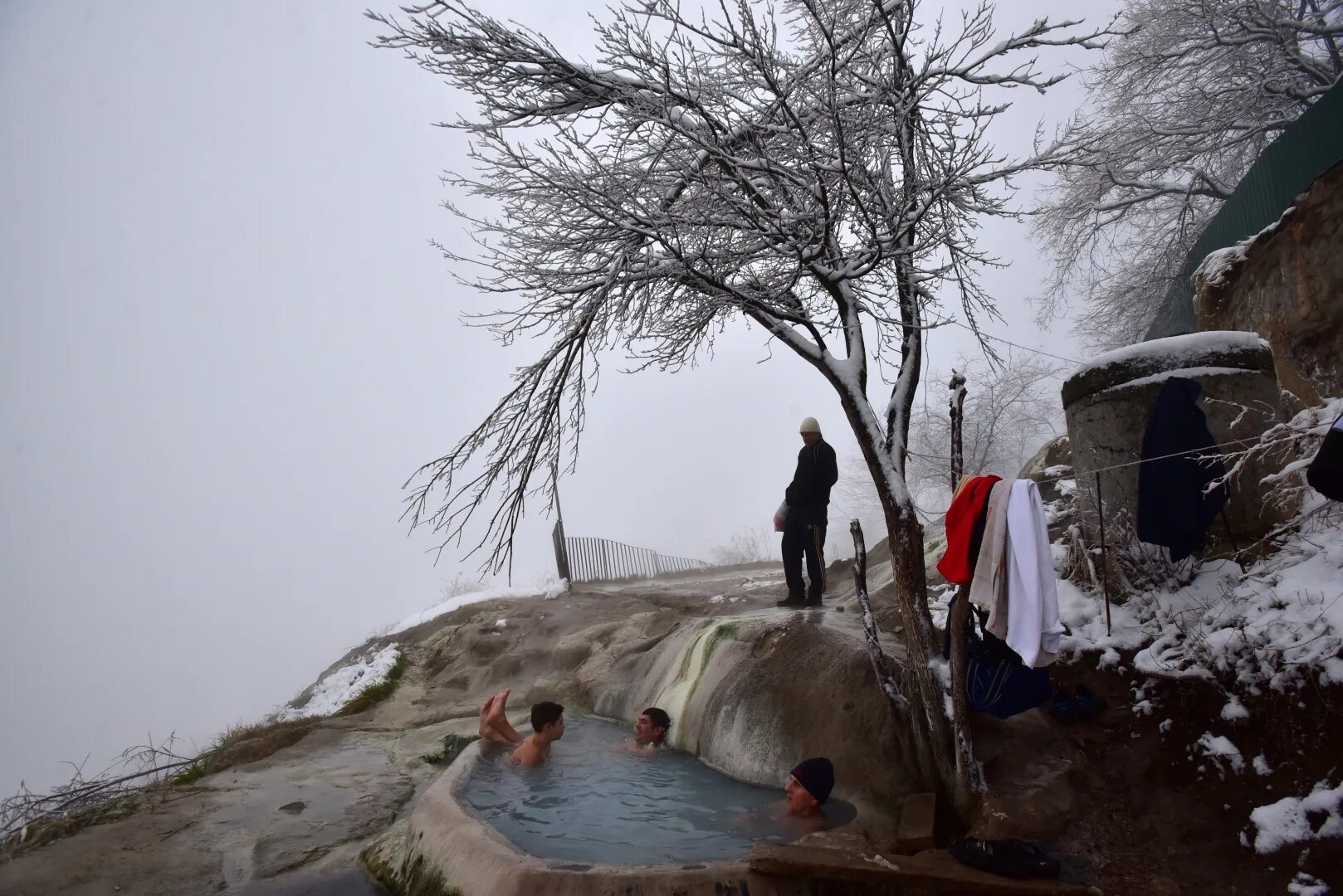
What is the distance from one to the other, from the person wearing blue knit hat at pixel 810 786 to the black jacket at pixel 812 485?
3.15m

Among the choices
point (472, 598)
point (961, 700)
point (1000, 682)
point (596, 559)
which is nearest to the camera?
point (961, 700)

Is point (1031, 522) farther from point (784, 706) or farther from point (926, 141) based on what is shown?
point (926, 141)

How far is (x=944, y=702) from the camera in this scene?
456 centimetres

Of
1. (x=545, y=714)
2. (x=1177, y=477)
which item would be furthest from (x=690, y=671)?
(x=1177, y=477)

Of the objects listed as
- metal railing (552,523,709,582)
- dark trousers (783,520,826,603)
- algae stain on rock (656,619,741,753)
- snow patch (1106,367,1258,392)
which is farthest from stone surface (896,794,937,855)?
metal railing (552,523,709,582)

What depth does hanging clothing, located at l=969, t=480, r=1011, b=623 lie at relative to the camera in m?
4.14

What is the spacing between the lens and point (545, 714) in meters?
6.62

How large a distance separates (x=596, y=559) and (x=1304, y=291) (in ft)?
46.3

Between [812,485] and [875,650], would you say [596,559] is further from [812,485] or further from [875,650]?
[875,650]

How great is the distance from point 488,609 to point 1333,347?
39.5ft

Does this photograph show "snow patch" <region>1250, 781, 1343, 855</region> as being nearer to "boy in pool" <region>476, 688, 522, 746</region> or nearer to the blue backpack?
the blue backpack

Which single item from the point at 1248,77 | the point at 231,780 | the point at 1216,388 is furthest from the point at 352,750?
the point at 1248,77

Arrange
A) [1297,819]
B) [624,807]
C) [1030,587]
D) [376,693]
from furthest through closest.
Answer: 1. [376,693]
2. [624,807]
3. [1030,587]
4. [1297,819]

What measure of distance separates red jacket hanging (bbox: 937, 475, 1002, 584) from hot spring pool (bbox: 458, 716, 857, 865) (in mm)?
1749
